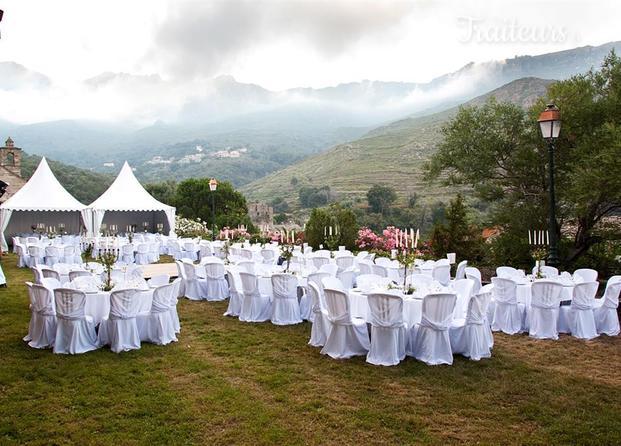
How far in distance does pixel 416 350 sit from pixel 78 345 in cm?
440

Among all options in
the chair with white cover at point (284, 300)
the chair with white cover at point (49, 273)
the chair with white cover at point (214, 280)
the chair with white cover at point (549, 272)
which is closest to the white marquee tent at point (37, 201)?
the chair with white cover at point (214, 280)

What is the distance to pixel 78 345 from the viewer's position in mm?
6613

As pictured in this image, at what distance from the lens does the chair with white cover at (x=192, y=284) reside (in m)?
10.7

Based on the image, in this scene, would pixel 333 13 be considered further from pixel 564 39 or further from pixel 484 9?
pixel 564 39

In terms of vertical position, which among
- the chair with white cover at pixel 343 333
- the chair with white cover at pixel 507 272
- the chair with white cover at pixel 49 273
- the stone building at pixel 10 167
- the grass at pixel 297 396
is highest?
the stone building at pixel 10 167

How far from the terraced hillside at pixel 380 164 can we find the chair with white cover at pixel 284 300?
35966mm

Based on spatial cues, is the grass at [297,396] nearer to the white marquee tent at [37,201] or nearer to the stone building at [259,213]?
the white marquee tent at [37,201]

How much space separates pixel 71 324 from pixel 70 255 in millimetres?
10149

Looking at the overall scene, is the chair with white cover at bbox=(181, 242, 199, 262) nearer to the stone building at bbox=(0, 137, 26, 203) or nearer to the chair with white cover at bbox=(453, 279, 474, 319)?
the chair with white cover at bbox=(453, 279, 474, 319)

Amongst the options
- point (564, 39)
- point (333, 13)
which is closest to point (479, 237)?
point (564, 39)

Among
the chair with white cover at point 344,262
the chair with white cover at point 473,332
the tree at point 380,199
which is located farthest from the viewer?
the tree at point 380,199

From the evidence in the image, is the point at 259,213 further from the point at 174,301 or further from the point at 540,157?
the point at 174,301

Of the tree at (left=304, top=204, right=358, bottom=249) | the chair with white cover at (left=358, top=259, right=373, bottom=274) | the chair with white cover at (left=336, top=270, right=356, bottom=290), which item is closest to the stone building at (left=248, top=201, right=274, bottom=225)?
the tree at (left=304, top=204, right=358, bottom=249)

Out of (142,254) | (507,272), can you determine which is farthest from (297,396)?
(142,254)
